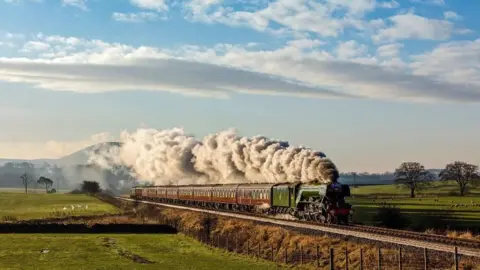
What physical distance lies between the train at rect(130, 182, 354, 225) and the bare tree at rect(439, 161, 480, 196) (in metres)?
91.6

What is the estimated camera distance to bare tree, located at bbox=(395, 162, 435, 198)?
6737 inches

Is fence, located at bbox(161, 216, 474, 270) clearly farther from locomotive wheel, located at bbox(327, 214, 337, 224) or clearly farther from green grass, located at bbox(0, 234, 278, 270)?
locomotive wheel, located at bbox(327, 214, 337, 224)

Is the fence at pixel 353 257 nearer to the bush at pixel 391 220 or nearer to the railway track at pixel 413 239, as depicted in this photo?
the railway track at pixel 413 239

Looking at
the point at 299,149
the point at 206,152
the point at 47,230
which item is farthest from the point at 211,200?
the point at 299,149

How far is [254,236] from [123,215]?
61677 millimetres

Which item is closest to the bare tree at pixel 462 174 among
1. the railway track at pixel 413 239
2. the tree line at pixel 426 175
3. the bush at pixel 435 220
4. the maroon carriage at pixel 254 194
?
the tree line at pixel 426 175

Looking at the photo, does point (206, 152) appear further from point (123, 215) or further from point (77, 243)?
point (77, 243)

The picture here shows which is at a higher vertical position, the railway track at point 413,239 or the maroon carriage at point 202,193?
the maroon carriage at point 202,193

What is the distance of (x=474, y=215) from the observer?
3536 inches

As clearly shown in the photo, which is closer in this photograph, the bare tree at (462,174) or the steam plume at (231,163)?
the steam plume at (231,163)

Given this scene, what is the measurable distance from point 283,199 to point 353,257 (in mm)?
22622

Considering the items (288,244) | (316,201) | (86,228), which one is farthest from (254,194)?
(86,228)

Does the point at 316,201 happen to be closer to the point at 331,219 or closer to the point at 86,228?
the point at 331,219

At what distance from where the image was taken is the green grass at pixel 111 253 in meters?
47.5
